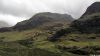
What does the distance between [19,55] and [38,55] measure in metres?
14.5

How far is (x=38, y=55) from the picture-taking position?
184625 millimetres

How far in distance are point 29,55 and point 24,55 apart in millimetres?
3849

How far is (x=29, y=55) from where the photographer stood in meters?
183

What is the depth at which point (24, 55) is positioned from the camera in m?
182

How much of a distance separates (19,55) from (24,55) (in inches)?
152

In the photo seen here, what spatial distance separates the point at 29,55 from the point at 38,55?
7.01m

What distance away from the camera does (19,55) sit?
598 ft

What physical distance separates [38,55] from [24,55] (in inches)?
427
